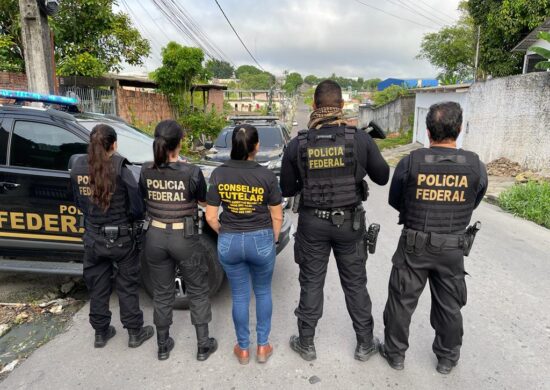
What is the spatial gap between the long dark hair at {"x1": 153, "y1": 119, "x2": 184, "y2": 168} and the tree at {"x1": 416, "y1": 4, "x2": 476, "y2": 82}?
40947 millimetres

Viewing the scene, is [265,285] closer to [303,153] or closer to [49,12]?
[303,153]

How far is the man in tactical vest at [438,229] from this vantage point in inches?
96.5

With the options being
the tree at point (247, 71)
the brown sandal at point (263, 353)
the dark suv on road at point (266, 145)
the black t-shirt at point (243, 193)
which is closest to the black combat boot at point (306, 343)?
the brown sandal at point (263, 353)

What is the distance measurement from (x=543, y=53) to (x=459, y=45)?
110 feet

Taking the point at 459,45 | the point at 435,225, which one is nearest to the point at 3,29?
the point at 435,225

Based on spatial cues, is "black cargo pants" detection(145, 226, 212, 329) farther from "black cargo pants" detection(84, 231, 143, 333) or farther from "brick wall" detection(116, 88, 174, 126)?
"brick wall" detection(116, 88, 174, 126)

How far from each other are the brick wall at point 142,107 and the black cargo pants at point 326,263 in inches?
422

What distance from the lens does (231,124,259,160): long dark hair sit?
98.3 inches

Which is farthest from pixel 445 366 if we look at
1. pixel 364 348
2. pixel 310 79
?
pixel 310 79

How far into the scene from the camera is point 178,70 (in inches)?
589

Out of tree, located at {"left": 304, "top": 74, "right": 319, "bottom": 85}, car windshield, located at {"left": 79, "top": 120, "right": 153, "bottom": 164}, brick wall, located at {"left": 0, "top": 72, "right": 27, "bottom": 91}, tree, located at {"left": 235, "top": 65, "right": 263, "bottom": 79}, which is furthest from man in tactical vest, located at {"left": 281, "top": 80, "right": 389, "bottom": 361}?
tree, located at {"left": 304, "top": 74, "right": 319, "bottom": 85}

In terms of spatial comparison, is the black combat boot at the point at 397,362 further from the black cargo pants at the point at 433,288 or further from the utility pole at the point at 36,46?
the utility pole at the point at 36,46

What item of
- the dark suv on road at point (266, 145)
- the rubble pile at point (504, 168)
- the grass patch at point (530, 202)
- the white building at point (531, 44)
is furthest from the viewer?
the white building at point (531, 44)

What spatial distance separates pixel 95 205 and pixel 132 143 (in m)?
1.76
